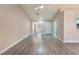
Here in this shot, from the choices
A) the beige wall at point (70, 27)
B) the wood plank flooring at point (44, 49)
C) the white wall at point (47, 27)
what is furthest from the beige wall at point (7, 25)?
the white wall at point (47, 27)

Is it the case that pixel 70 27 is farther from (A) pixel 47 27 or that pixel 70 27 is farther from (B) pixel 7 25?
(A) pixel 47 27

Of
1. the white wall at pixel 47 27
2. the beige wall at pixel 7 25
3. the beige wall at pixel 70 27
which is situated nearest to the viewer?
the beige wall at pixel 7 25

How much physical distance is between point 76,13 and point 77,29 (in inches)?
39.1

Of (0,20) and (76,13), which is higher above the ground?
(76,13)

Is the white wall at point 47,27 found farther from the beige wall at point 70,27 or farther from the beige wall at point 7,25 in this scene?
the beige wall at point 7,25

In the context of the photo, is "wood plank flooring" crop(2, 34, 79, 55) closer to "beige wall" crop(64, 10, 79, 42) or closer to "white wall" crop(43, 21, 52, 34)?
"beige wall" crop(64, 10, 79, 42)

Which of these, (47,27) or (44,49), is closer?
(44,49)

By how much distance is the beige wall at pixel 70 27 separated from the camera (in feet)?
25.8

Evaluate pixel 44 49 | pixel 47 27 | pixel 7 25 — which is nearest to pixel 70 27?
pixel 44 49

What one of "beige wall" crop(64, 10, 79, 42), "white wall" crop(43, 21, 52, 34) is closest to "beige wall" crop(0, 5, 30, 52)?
"beige wall" crop(64, 10, 79, 42)

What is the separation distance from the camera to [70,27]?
795cm
